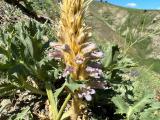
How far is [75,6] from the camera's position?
422 centimetres

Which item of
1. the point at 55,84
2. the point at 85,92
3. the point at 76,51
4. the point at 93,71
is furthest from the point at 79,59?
the point at 55,84

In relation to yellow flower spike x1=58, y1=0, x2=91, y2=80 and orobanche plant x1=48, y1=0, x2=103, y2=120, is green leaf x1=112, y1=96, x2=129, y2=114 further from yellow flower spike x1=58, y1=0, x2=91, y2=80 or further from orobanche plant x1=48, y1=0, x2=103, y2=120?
yellow flower spike x1=58, y1=0, x2=91, y2=80

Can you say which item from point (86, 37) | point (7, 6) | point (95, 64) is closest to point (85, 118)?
point (95, 64)

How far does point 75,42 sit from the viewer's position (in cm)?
437

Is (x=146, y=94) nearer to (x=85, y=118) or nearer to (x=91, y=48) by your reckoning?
(x=85, y=118)

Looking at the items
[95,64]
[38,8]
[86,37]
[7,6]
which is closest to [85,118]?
[95,64]

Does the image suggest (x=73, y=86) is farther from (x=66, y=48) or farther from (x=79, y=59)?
(x=66, y=48)

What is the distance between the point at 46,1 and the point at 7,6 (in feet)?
15.2

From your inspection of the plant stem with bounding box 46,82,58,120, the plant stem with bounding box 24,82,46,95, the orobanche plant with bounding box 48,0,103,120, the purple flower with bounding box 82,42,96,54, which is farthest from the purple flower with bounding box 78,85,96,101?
the plant stem with bounding box 24,82,46,95

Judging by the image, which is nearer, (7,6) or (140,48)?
(7,6)

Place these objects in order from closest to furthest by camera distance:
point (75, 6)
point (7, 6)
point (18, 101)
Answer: point (75, 6) → point (18, 101) → point (7, 6)

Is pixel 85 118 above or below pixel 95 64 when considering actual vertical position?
below

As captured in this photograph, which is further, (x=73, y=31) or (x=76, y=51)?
(x=76, y=51)

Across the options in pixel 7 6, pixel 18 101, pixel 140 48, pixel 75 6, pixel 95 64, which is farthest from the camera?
pixel 140 48
